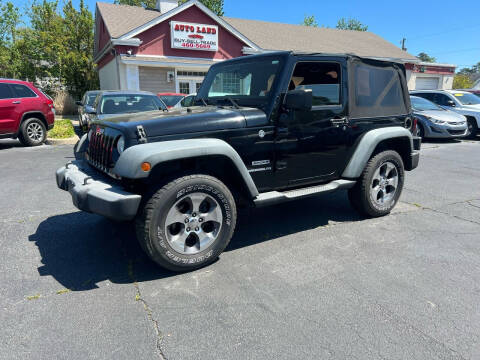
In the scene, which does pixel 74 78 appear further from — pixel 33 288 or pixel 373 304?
pixel 373 304

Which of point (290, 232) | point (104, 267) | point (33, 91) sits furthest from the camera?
point (33, 91)

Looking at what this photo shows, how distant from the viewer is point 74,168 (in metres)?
3.77

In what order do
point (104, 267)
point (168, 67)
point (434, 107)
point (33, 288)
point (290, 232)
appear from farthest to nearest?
point (168, 67) < point (434, 107) < point (290, 232) < point (104, 267) < point (33, 288)

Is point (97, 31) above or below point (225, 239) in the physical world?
above

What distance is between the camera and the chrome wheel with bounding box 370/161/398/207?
450cm

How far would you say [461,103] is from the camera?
13.1m

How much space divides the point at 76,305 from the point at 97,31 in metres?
23.4

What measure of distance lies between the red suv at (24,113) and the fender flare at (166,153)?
8.68 m

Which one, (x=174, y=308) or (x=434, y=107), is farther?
(x=434, y=107)

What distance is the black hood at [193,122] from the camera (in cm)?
306

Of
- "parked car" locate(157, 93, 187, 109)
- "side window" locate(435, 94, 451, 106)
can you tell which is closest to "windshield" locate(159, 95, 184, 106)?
"parked car" locate(157, 93, 187, 109)

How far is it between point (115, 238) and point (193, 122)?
170cm

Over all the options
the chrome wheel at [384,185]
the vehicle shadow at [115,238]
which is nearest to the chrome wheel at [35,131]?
the vehicle shadow at [115,238]

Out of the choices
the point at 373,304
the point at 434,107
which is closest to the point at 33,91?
the point at 373,304
